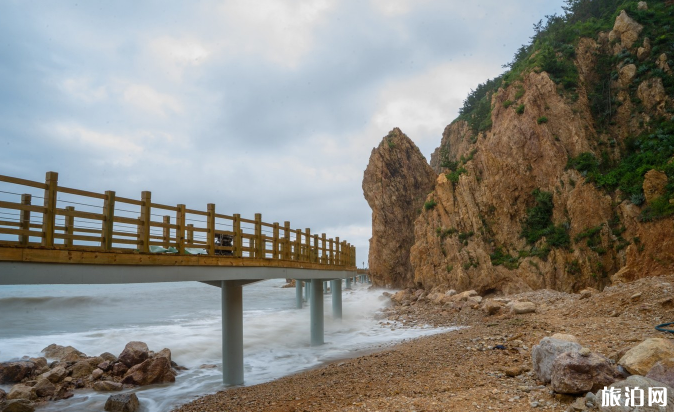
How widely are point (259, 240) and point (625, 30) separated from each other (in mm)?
34784

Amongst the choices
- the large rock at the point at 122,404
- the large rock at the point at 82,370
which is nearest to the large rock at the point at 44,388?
the large rock at the point at 82,370

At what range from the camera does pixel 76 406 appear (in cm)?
1144

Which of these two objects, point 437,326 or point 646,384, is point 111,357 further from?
point 646,384

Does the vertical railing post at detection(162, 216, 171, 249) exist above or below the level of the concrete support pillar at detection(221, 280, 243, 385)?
above

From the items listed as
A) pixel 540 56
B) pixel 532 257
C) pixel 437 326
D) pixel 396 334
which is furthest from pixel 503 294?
pixel 540 56

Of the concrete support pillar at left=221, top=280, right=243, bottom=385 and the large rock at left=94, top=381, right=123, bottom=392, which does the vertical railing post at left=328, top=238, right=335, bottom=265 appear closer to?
the concrete support pillar at left=221, top=280, right=243, bottom=385

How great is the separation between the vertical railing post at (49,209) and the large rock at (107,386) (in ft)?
23.0

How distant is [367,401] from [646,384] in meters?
4.30

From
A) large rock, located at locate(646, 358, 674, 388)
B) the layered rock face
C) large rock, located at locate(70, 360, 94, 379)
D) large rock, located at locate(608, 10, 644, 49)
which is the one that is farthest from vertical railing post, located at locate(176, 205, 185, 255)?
the layered rock face

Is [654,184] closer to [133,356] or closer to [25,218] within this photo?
[133,356]

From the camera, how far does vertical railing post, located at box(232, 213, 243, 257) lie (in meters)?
12.4

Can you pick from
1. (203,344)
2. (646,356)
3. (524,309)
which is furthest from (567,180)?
(646,356)

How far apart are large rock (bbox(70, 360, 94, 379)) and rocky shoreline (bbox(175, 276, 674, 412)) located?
227 inches

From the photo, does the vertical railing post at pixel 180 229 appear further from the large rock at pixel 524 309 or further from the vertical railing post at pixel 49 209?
the large rock at pixel 524 309
